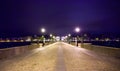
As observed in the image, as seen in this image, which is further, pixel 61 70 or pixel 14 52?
pixel 14 52

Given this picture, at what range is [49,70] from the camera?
1465 cm

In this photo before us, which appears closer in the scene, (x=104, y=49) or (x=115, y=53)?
(x=115, y=53)

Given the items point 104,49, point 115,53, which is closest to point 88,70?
point 115,53

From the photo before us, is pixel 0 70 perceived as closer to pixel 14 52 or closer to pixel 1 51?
pixel 1 51

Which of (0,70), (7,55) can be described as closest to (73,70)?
(0,70)

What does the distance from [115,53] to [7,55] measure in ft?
45.1

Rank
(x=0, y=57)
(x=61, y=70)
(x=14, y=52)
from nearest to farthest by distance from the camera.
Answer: (x=61, y=70)
(x=0, y=57)
(x=14, y=52)

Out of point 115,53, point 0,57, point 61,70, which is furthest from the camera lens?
point 115,53

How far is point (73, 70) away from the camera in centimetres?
1455

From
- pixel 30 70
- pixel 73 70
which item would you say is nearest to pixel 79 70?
pixel 73 70

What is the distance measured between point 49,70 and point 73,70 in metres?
A: 1.71

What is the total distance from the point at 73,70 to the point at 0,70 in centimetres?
518

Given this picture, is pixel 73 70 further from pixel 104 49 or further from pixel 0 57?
pixel 104 49

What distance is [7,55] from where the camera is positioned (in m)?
26.3
